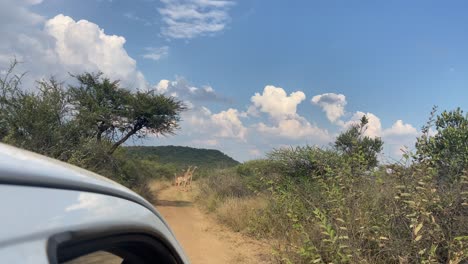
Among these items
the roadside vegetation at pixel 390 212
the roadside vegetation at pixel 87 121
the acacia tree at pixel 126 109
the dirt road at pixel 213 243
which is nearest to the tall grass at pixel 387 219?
the roadside vegetation at pixel 390 212

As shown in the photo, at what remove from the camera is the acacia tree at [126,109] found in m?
21.5

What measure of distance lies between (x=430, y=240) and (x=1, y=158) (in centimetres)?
569

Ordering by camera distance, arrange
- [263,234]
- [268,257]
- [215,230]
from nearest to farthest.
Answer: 1. [268,257]
2. [263,234]
3. [215,230]

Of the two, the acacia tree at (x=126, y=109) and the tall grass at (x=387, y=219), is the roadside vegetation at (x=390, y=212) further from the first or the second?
the acacia tree at (x=126, y=109)

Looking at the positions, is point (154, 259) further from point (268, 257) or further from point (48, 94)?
point (48, 94)

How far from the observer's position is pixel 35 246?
0.76 meters

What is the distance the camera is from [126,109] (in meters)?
22.3

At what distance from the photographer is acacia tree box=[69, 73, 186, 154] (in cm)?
2145

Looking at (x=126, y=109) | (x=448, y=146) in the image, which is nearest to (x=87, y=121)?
(x=126, y=109)

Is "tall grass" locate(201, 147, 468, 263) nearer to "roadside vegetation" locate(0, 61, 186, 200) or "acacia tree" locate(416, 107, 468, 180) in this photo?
"acacia tree" locate(416, 107, 468, 180)

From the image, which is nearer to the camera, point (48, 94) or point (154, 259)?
point (154, 259)

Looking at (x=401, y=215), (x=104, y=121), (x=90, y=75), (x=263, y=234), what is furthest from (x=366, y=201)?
(x=90, y=75)

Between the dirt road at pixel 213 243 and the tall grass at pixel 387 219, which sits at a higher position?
the tall grass at pixel 387 219

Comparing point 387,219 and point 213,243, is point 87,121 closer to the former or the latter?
point 213,243
